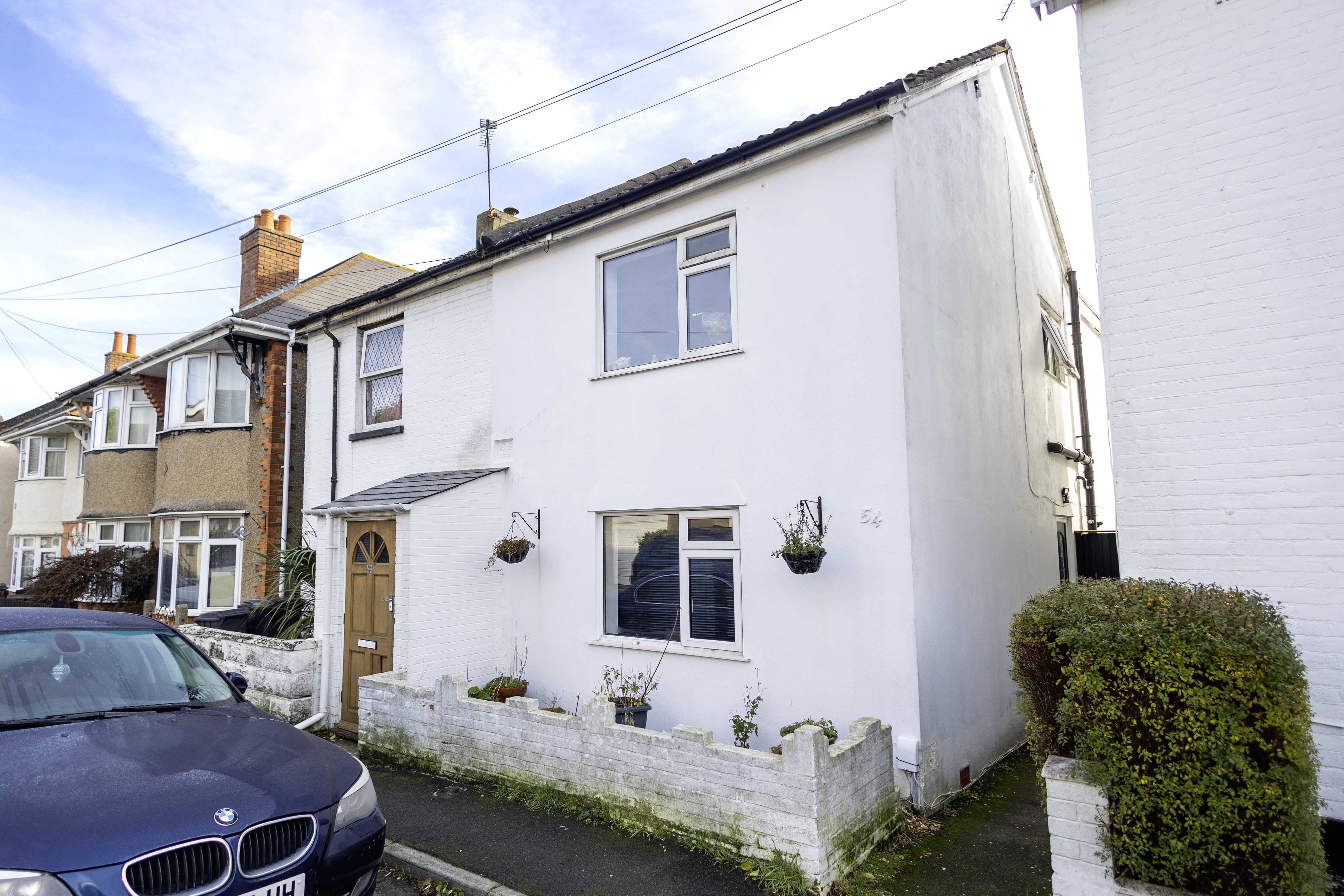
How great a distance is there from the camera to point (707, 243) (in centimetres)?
732

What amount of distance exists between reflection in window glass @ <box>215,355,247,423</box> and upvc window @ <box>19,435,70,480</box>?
1197cm

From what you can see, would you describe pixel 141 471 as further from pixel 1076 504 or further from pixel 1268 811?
pixel 1268 811

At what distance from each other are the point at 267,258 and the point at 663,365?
39.2 feet

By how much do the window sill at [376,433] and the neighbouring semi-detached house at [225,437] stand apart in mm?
2517

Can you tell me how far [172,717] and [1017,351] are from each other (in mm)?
8621

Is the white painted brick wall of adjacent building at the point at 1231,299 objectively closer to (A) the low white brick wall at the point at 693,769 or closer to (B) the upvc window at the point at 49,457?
(A) the low white brick wall at the point at 693,769

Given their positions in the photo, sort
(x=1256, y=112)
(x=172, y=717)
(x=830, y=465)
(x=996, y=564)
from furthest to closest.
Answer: (x=996, y=564)
(x=830, y=465)
(x=1256, y=112)
(x=172, y=717)

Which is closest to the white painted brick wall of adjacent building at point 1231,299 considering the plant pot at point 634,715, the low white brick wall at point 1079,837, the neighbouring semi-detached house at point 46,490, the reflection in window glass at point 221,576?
the low white brick wall at point 1079,837

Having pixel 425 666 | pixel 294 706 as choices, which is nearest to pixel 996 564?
pixel 425 666

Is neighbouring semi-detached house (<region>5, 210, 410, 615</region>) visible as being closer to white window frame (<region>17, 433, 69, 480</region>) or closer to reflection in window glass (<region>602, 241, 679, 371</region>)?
white window frame (<region>17, 433, 69, 480</region>)

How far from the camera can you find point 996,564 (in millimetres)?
7449

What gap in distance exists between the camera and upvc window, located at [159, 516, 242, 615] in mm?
12859

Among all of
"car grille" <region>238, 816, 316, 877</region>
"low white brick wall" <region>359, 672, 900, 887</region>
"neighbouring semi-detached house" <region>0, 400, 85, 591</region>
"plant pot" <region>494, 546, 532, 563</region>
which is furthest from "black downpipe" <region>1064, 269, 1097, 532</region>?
"neighbouring semi-detached house" <region>0, 400, 85, 591</region>

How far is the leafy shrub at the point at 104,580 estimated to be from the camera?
15.2 metres
